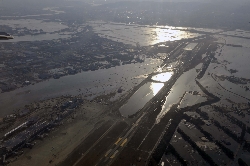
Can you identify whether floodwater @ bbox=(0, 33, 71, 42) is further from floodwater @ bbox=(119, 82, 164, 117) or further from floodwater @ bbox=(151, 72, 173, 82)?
floodwater @ bbox=(119, 82, 164, 117)

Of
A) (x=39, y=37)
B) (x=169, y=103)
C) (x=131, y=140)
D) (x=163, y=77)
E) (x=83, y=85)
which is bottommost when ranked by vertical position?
(x=131, y=140)

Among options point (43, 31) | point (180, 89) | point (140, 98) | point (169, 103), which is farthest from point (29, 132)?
point (43, 31)

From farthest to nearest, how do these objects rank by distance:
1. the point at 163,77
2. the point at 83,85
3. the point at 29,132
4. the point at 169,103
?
1. the point at 163,77
2. the point at 83,85
3. the point at 169,103
4. the point at 29,132

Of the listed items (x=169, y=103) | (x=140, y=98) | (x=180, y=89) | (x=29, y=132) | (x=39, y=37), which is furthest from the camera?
(x=39, y=37)

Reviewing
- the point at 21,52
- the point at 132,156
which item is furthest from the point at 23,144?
the point at 21,52

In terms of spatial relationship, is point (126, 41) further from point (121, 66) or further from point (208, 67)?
point (208, 67)

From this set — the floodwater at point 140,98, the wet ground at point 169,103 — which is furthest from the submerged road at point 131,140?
the floodwater at point 140,98

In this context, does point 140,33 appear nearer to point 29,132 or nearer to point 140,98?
point 140,98

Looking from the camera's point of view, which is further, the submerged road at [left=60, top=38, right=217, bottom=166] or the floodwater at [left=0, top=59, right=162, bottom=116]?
the floodwater at [left=0, top=59, right=162, bottom=116]

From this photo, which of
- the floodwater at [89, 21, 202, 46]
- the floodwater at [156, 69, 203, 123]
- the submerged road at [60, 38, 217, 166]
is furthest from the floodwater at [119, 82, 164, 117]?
the floodwater at [89, 21, 202, 46]
